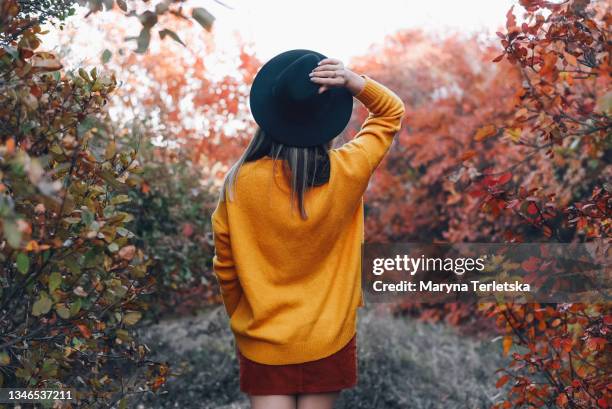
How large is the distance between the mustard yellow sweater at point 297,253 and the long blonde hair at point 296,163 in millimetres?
20

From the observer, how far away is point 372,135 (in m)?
2.52

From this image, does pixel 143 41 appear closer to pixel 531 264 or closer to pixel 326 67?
pixel 326 67

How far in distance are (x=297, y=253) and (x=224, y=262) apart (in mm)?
287

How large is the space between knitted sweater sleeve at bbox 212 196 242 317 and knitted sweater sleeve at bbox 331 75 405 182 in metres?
0.44

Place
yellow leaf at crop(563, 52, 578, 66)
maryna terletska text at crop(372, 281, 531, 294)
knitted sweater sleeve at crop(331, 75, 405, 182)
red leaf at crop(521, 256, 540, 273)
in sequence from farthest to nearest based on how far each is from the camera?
maryna terletska text at crop(372, 281, 531, 294) < red leaf at crop(521, 256, 540, 273) < yellow leaf at crop(563, 52, 578, 66) < knitted sweater sleeve at crop(331, 75, 405, 182)

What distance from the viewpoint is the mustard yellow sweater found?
2.41m

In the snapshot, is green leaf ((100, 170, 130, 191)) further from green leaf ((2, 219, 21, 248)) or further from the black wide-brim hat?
green leaf ((2, 219, 21, 248))

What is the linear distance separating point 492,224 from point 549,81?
14.0ft

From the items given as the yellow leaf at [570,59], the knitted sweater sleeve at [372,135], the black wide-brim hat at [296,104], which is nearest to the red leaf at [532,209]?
the yellow leaf at [570,59]

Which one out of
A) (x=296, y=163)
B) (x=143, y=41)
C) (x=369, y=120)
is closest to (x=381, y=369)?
(x=369, y=120)

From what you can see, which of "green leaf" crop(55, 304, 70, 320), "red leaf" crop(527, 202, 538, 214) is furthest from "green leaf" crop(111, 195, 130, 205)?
"red leaf" crop(527, 202, 538, 214)

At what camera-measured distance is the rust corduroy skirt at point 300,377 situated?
7.97ft

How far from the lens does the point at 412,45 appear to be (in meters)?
9.40

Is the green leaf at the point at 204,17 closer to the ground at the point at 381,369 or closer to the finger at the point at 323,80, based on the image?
the finger at the point at 323,80
